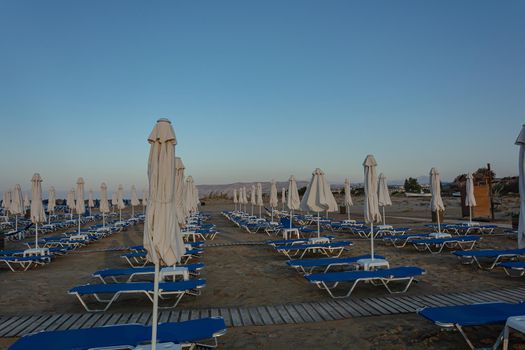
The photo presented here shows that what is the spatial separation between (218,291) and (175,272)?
2.96ft

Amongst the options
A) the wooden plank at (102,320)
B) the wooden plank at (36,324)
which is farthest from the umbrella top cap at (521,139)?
the wooden plank at (36,324)

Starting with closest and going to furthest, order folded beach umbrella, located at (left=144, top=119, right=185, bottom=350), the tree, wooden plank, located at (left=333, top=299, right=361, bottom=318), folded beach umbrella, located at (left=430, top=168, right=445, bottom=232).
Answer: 1. folded beach umbrella, located at (left=144, top=119, right=185, bottom=350)
2. wooden plank, located at (left=333, top=299, right=361, bottom=318)
3. folded beach umbrella, located at (left=430, top=168, right=445, bottom=232)
4. the tree

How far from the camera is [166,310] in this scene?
5.64 meters

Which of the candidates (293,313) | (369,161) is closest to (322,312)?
(293,313)

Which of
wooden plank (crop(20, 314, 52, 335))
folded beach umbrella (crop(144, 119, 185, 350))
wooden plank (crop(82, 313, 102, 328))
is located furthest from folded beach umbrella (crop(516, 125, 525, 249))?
wooden plank (crop(20, 314, 52, 335))

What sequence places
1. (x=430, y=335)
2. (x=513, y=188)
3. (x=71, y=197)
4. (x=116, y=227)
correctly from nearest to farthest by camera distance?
(x=430, y=335) → (x=116, y=227) → (x=71, y=197) → (x=513, y=188)

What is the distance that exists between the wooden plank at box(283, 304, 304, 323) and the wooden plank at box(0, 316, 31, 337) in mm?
3531

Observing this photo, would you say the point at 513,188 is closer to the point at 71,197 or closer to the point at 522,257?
the point at 522,257

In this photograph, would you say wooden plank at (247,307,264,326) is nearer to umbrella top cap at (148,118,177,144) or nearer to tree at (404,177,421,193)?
umbrella top cap at (148,118,177,144)

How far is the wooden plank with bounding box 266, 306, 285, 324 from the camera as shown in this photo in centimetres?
493

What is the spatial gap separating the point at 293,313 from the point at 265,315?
1.26 ft

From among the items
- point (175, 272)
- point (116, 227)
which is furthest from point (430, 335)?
point (116, 227)

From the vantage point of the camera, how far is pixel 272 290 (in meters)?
6.76

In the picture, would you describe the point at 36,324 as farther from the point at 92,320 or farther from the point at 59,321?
the point at 92,320
